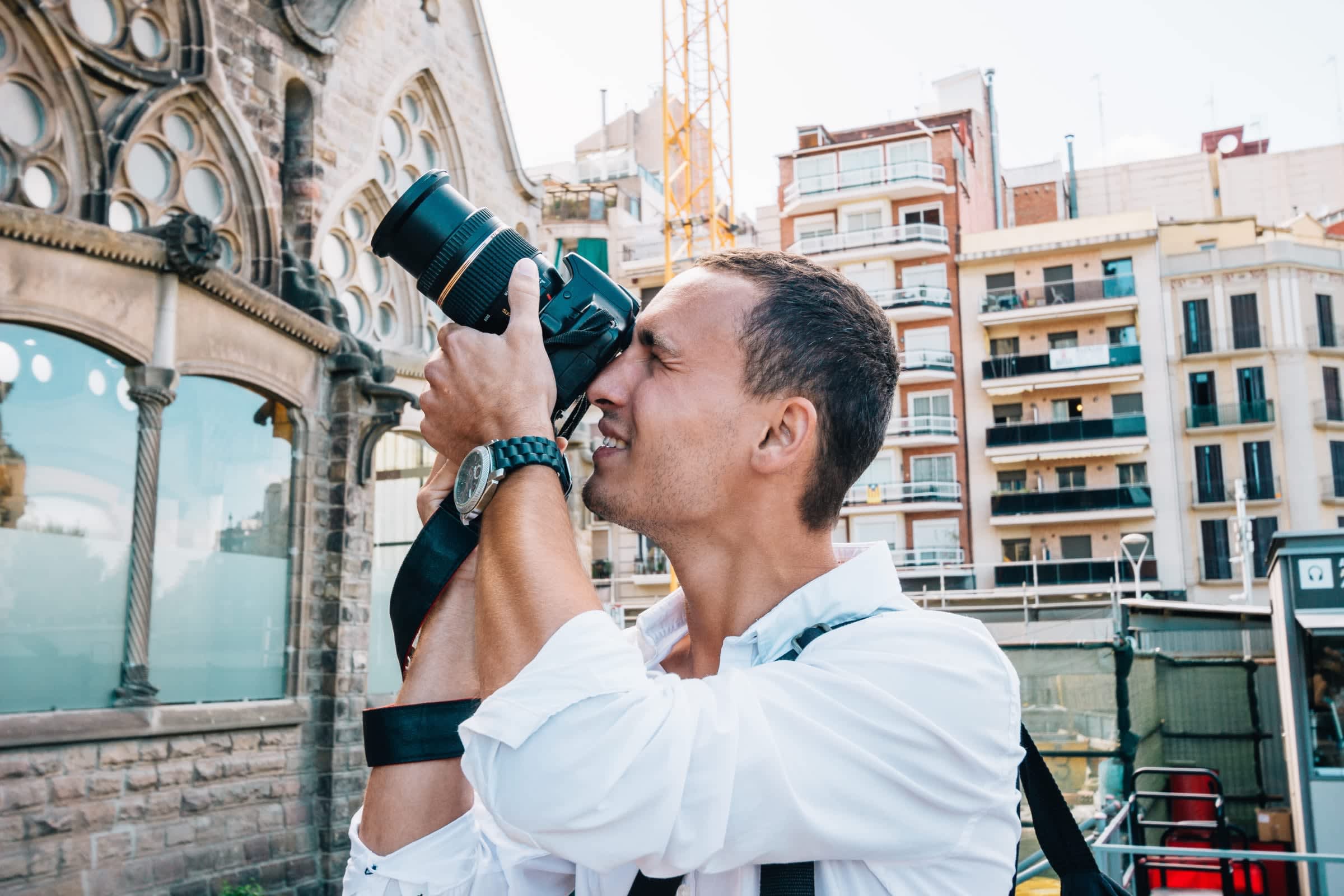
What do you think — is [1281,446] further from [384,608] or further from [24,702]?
[24,702]

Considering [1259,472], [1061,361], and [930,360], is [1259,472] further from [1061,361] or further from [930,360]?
[930,360]

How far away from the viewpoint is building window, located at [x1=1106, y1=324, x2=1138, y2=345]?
41.0 meters

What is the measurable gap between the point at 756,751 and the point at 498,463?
1.58 ft

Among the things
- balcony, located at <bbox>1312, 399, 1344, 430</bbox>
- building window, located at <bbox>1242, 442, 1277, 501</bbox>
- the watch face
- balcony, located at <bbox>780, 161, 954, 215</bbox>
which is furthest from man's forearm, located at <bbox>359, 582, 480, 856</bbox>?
balcony, located at <bbox>780, 161, 954, 215</bbox>

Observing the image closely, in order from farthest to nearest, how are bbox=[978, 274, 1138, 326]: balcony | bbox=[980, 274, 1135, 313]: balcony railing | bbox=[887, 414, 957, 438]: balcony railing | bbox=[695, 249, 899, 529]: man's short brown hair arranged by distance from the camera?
1. bbox=[887, 414, 957, 438]: balcony railing
2. bbox=[980, 274, 1135, 313]: balcony railing
3. bbox=[978, 274, 1138, 326]: balcony
4. bbox=[695, 249, 899, 529]: man's short brown hair

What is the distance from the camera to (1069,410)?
41.6 m

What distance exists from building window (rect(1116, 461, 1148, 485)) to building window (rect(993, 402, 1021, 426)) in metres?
3.87

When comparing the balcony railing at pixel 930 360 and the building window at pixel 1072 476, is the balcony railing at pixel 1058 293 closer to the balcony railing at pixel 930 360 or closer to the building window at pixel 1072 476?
the balcony railing at pixel 930 360

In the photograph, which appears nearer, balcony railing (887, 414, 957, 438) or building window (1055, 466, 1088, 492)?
building window (1055, 466, 1088, 492)

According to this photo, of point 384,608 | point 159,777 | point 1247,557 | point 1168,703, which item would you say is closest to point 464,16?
point 384,608

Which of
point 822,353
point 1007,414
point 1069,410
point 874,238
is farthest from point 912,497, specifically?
point 822,353

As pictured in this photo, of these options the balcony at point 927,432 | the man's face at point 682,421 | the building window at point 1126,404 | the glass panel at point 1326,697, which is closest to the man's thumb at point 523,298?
the man's face at point 682,421

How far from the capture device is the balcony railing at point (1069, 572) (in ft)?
127

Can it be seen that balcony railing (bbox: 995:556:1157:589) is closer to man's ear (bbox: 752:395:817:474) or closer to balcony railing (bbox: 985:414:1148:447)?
balcony railing (bbox: 985:414:1148:447)
